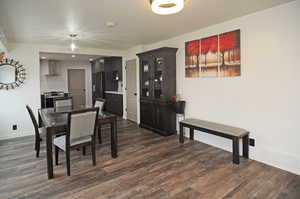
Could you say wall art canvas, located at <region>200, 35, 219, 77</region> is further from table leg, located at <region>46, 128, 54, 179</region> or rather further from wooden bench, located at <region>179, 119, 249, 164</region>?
table leg, located at <region>46, 128, 54, 179</region>

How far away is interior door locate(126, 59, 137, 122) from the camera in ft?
19.3

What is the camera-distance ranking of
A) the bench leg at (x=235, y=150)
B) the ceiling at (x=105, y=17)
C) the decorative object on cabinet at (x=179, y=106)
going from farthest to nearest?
the decorative object on cabinet at (x=179, y=106)
the bench leg at (x=235, y=150)
the ceiling at (x=105, y=17)

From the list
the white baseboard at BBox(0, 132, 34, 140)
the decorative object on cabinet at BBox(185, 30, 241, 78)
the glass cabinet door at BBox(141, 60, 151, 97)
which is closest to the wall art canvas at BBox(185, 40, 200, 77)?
the decorative object on cabinet at BBox(185, 30, 241, 78)

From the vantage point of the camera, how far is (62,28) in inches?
140

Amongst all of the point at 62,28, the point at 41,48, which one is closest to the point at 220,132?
the point at 62,28

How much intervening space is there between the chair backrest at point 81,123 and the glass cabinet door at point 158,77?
6.69 feet

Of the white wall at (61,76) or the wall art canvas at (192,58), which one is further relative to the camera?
the white wall at (61,76)

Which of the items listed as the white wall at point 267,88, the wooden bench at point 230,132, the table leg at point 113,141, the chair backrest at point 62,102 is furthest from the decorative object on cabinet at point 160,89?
the chair backrest at point 62,102

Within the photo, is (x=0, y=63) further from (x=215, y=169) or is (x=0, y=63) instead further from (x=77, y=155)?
(x=215, y=169)

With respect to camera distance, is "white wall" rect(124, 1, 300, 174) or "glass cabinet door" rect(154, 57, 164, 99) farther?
"glass cabinet door" rect(154, 57, 164, 99)

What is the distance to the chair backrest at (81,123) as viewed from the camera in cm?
265

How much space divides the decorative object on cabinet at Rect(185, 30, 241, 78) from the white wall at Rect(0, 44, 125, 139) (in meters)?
3.80

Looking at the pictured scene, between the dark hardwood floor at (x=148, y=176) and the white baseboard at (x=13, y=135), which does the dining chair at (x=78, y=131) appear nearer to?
the dark hardwood floor at (x=148, y=176)

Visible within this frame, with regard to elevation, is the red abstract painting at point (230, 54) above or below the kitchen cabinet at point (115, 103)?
above
